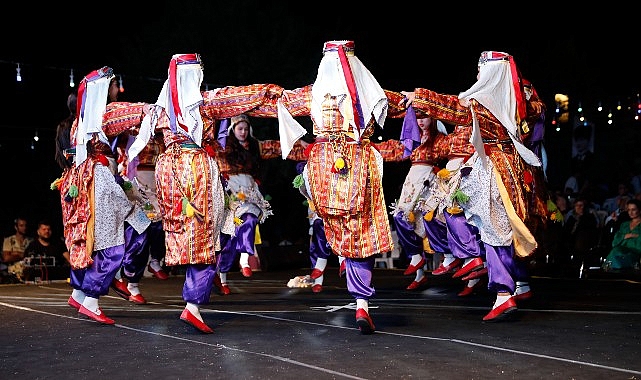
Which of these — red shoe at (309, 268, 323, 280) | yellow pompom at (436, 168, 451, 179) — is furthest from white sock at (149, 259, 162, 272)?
yellow pompom at (436, 168, 451, 179)

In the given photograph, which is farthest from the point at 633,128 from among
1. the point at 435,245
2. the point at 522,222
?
the point at 522,222

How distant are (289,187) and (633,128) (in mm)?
6304

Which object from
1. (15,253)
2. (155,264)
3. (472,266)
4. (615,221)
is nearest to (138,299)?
(155,264)

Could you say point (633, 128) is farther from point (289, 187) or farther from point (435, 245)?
point (435, 245)

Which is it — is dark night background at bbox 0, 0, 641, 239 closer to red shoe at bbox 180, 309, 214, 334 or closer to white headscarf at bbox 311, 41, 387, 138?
white headscarf at bbox 311, 41, 387, 138

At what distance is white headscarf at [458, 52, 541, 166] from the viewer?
6.02 meters

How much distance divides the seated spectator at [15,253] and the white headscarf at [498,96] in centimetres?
605

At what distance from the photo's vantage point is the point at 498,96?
20.1 feet

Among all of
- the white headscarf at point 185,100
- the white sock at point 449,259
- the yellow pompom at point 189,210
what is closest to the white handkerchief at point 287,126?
the white headscarf at point 185,100

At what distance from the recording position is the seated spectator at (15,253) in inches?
402

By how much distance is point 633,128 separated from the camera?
55.9 feet

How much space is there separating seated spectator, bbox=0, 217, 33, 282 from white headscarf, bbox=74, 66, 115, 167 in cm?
423

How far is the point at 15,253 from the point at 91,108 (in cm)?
453

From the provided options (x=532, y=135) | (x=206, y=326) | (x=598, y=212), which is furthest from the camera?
(x=598, y=212)
